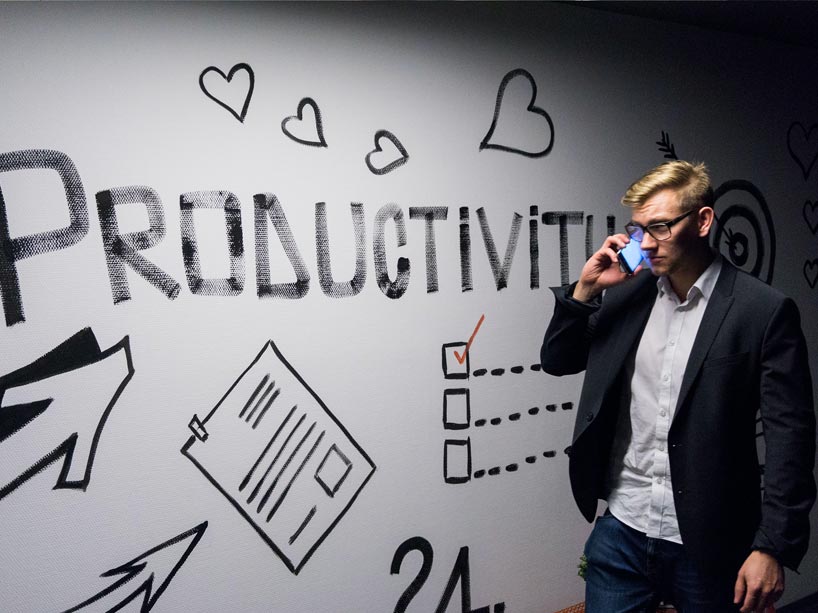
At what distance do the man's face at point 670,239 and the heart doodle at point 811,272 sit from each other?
1.74m

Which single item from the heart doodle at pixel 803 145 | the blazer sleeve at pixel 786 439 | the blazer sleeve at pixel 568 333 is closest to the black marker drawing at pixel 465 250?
the blazer sleeve at pixel 568 333

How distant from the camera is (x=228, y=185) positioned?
1861 millimetres

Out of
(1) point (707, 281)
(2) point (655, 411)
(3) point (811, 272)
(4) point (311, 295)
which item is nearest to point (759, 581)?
(2) point (655, 411)

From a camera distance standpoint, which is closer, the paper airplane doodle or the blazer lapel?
the blazer lapel

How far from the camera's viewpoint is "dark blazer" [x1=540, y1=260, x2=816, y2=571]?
A: 1501mm

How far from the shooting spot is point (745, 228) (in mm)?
2840

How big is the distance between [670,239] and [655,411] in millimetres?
431

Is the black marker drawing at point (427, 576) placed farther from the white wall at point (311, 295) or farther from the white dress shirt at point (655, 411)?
the white dress shirt at point (655, 411)

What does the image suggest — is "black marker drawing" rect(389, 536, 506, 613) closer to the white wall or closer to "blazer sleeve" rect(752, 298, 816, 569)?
the white wall

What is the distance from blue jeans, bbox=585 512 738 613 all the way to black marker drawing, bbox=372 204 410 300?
904 millimetres

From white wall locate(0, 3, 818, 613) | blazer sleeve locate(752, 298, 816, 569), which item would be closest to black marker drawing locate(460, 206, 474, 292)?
white wall locate(0, 3, 818, 613)

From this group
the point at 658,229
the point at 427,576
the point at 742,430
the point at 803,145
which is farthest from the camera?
the point at 803,145

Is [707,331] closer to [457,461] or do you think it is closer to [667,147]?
[457,461]

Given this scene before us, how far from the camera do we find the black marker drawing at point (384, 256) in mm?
2078
